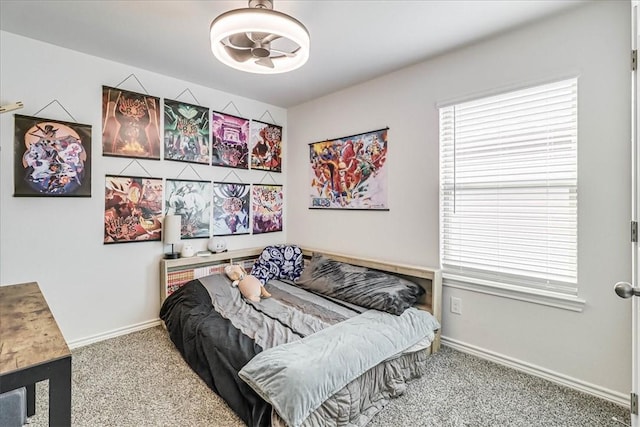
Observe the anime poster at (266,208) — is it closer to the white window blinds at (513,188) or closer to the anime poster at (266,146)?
the anime poster at (266,146)

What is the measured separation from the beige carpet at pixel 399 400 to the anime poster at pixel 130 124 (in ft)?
5.74

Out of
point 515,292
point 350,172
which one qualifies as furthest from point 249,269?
point 515,292

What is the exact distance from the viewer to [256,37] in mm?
1812

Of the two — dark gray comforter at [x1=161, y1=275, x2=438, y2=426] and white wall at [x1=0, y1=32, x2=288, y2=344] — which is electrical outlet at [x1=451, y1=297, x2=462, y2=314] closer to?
dark gray comforter at [x1=161, y1=275, x2=438, y2=426]

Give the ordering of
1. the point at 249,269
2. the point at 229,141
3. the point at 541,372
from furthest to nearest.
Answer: the point at 249,269
the point at 229,141
the point at 541,372

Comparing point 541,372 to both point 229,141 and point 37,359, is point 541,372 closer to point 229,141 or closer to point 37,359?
point 37,359

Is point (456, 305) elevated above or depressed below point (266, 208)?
below

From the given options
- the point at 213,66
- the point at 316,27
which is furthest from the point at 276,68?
the point at 213,66

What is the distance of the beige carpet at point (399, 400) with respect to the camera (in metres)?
1.69

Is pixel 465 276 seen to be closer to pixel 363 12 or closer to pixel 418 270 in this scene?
pixel 418 270

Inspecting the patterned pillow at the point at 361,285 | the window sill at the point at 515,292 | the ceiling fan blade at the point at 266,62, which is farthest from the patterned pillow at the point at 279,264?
the ceiling fan blade at the point at 266,62

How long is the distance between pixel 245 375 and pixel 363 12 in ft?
7.61

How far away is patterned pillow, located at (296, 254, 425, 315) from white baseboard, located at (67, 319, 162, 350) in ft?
4.81

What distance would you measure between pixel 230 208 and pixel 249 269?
743mm
